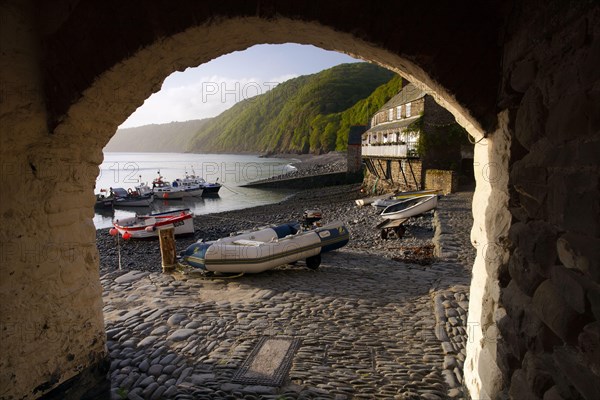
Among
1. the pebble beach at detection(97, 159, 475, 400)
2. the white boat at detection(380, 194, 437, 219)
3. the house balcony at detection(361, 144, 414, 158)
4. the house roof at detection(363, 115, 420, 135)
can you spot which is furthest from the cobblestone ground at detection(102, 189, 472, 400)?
the house roof at detection(363, 115, 420, 135)

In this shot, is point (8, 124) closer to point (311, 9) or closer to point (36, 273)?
point (36, 273)

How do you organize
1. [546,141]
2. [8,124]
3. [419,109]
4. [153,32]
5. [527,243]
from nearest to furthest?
1. [546,141]
2. [527,243]
3. [153,32]
4. [8,124]
5. [419,109]

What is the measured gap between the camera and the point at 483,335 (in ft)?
9.14

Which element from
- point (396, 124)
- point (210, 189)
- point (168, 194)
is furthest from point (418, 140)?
point (168, 194)

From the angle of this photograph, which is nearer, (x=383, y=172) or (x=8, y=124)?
(x=8, y=124)

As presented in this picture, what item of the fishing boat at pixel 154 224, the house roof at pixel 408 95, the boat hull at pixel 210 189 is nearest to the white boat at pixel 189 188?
the boat hull at pixel 210 189

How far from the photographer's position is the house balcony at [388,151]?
78.2 feet

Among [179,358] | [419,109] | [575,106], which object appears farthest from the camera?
[419,109]

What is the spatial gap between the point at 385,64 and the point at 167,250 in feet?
20.9

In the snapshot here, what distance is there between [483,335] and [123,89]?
11.3ft

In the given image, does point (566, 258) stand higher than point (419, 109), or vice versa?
point (419, 109)

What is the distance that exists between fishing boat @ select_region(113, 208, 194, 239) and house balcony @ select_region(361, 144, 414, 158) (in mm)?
13758

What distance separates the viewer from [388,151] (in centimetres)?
2694

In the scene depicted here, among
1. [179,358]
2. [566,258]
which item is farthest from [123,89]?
[566,258]
